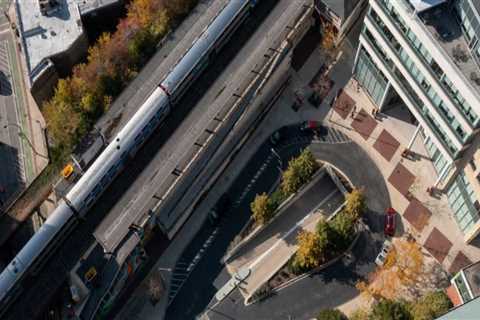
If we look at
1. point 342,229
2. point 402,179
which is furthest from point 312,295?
point 402,179

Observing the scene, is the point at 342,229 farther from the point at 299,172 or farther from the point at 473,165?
the point at 473,165

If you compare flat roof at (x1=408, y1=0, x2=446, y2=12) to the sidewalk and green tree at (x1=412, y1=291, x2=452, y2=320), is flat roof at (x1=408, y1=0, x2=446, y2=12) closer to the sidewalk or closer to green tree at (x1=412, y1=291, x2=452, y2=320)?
the sidewalk

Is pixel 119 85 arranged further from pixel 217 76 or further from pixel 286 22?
pixel 286 22

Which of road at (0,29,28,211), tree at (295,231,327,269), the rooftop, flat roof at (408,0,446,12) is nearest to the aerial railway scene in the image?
tree at (295,231,327,269)

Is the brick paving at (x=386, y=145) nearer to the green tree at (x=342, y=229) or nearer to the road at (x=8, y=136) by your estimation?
the green tree at (x=342, y=229)

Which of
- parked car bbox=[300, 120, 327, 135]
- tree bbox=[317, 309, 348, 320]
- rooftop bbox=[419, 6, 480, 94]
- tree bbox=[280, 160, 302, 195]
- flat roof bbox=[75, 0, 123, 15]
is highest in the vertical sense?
rooftop bbox=[419, 6, 480, 94]
